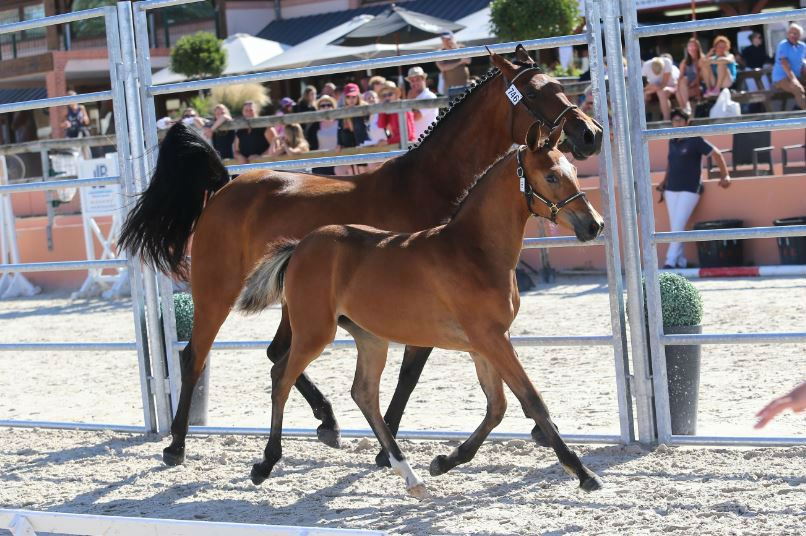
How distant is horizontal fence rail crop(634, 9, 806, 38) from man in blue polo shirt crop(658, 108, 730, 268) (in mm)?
6737

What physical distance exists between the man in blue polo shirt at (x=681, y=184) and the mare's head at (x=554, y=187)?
25.0 ft

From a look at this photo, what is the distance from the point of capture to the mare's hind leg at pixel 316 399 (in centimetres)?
575

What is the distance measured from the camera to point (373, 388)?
16.5 ft

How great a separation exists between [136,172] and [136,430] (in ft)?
5.16

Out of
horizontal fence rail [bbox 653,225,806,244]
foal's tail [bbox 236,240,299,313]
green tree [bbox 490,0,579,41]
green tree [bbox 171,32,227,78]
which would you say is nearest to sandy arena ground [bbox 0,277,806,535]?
foal's tail [bbox 236,240,299,313]

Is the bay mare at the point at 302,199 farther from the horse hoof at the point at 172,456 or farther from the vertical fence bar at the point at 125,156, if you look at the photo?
the vertical fence bar at the point at 125,156

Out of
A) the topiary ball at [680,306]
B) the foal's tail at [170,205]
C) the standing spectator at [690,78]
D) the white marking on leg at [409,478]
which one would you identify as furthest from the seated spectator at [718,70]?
the white marking on leg at [409,478]

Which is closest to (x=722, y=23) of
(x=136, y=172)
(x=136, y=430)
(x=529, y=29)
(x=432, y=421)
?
(x=432, y=421)

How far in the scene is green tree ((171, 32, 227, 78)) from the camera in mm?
24562

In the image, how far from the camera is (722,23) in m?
5.05

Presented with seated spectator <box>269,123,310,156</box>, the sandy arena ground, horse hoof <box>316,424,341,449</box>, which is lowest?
the sandy arena ground

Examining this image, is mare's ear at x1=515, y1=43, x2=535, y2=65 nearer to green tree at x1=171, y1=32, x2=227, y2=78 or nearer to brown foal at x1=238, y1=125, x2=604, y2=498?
brown foal at x1=238, y1=125, x2=604, y2=498

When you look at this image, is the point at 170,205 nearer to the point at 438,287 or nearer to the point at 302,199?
the point at 302,199

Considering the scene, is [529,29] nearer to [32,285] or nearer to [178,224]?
[32,285]
